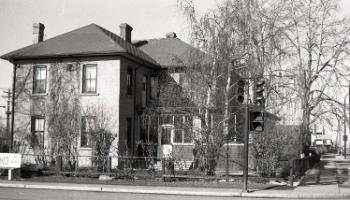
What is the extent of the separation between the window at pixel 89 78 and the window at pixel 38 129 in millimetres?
3443

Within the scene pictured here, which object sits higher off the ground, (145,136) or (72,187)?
(145,136)

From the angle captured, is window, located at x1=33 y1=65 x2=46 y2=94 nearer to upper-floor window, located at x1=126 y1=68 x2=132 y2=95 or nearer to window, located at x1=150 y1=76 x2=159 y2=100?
upper-floor window, located at x1=126 y1=68 x2=132 y2=95

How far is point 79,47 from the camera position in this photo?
28703 mm

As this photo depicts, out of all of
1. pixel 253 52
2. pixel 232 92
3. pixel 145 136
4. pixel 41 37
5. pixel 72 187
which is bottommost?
pixel 72 187

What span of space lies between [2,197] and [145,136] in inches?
648

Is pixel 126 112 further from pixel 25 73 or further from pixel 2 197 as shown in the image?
pixel 2 197

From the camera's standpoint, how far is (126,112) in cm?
2848

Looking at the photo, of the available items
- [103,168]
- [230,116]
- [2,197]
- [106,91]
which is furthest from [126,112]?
[2,197]

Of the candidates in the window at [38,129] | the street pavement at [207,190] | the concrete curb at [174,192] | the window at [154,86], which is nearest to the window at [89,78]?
the window at [38,129]

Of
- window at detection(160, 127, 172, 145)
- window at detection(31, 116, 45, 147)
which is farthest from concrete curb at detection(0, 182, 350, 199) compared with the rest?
window at detection(160, 127, 172, 145)

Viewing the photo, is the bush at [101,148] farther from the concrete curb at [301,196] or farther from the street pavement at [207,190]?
the concrete curb at [301,196]

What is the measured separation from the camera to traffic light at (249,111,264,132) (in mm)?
17688

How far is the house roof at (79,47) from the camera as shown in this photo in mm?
27688

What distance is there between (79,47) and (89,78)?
206cm
